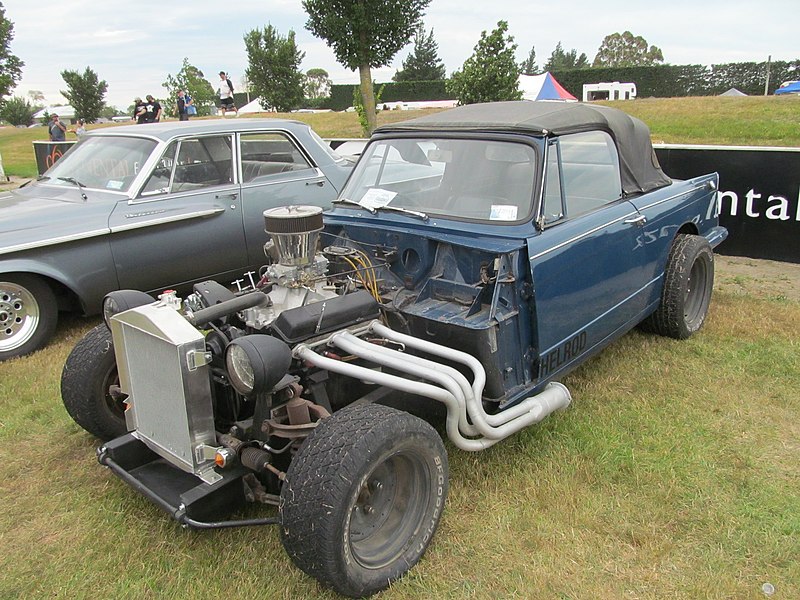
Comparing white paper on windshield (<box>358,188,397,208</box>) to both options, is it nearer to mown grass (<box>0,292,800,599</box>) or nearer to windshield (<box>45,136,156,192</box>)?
mown grass (<box>0,292,800,599</box>)

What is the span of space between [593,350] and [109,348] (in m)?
2.90

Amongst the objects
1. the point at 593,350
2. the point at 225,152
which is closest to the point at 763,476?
the point at 593,350

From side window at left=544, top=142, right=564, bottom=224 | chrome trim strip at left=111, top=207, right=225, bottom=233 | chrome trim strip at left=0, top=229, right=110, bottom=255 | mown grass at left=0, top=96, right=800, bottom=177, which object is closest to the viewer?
side window at left=544, top=142, right=564, bottom=224

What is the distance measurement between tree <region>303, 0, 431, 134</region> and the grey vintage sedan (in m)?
9.51

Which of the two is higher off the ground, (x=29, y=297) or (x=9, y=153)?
(x=9, y=153)

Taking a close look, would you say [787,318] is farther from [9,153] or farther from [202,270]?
[9,153]

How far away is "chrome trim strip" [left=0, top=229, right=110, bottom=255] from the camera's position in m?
4.95

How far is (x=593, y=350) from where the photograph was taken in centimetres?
406

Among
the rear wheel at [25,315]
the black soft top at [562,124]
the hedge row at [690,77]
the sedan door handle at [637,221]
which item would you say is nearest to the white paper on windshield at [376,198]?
the black soft top at [562,124]

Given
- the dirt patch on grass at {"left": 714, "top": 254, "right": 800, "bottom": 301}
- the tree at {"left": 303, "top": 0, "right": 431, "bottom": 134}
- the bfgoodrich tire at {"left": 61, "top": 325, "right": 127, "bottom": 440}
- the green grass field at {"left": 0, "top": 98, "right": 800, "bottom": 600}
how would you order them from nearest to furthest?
the green grass field at {"left": 0, "top": 98, "right": 800, "bottom": 600}, the bfgoodrich tire at {"left": 61, "top": 325, "right": 127, "bottom": 440}, the dirt patch on grass at {"left": 714, "top": 254, "right": 800, "bottom": 301}, the tree at {"left": 303, "top": 0, "right": 431, "bottom": 134}

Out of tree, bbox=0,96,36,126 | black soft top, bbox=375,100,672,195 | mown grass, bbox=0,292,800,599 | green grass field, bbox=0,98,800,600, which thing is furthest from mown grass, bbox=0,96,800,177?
tree, bbox=0,96,36,126

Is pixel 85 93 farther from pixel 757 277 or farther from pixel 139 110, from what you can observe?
pixel 757 277

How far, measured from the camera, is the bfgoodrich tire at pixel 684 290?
481 cm

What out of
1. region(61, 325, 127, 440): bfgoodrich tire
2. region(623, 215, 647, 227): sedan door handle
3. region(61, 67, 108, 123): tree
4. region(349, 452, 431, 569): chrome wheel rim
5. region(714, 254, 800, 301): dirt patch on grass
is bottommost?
region(714, 254, 800, 301): dirt patch on grass
